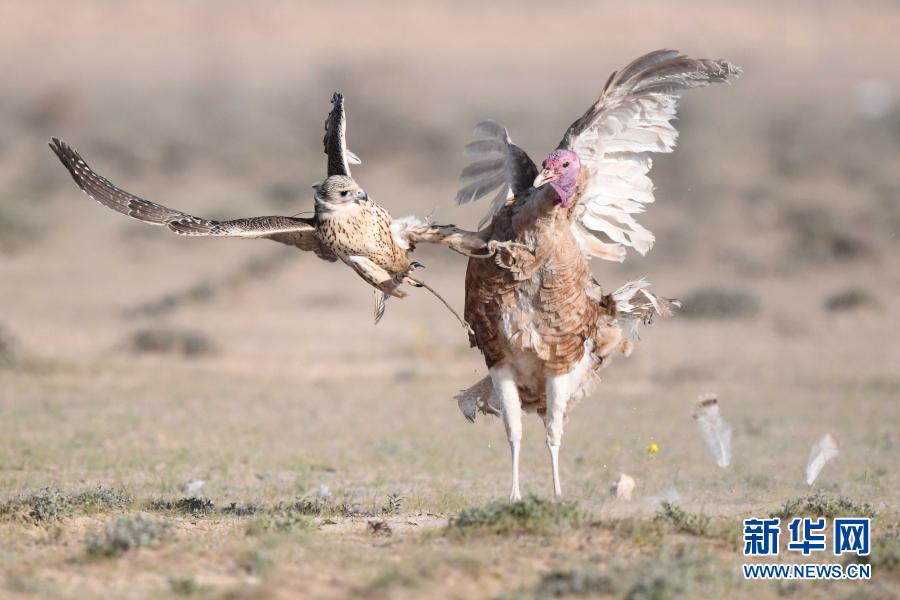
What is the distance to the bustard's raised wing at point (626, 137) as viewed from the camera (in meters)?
7.99

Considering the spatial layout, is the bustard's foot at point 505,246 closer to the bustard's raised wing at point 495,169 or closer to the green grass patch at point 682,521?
the bustard's raised wing at point 495,169

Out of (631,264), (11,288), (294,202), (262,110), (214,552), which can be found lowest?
(214,552)

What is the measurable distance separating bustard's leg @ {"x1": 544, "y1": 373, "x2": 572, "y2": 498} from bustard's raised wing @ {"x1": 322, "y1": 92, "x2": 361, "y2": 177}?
6.68ft

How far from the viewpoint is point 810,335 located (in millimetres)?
19812

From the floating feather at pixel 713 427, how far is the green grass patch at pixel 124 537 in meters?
3.90

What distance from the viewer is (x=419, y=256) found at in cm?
2698

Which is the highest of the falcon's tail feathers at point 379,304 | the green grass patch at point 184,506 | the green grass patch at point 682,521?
the falcon's tail feathers at point 379,304

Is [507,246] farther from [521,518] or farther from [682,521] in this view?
[682,521]

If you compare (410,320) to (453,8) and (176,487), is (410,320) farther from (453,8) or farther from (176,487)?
(453,8)

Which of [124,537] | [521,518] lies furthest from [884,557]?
[124,537]

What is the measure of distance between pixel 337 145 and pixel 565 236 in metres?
1.83

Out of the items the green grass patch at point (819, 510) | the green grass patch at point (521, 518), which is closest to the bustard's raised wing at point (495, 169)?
the green grass patch at point (521, 518)

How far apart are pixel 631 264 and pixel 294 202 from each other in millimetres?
10169

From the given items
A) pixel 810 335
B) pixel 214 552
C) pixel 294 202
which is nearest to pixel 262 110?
pixel 294 202
